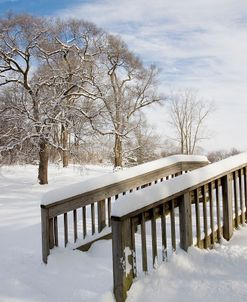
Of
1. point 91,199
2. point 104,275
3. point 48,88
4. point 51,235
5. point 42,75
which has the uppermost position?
point 42,75

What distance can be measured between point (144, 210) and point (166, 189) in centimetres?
31

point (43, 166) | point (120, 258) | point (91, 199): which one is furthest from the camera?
point (43, 166)

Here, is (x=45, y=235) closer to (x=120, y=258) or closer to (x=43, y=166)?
(x=120, y=258)

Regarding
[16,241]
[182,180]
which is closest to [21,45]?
[16,241]

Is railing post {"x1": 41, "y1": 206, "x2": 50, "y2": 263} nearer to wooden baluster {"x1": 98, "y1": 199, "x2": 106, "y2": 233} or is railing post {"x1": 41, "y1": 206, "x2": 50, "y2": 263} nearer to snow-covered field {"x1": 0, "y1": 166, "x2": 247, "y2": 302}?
snow-covered field {"x1": 0, "y1": 166, "x2": 247, "y2": 302}

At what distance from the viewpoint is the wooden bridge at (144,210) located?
239 centimetres

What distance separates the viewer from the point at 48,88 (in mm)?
11773

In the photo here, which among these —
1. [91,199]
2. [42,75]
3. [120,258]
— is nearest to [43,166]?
[42,75]

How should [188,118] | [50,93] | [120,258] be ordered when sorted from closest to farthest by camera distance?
[120,258]
[50,93]
[188,118]

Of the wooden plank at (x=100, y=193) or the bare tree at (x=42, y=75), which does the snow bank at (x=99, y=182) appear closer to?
the wooden plank at (x=100, y=193)

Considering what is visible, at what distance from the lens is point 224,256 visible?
301 centimetres

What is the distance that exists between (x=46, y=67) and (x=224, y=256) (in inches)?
446

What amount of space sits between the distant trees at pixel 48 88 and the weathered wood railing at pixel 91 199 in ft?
20.7

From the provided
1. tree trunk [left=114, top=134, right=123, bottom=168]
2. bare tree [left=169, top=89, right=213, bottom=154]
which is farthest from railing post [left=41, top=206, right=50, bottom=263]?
bare tree [left=169, top=89, right=213, bottom=154]
